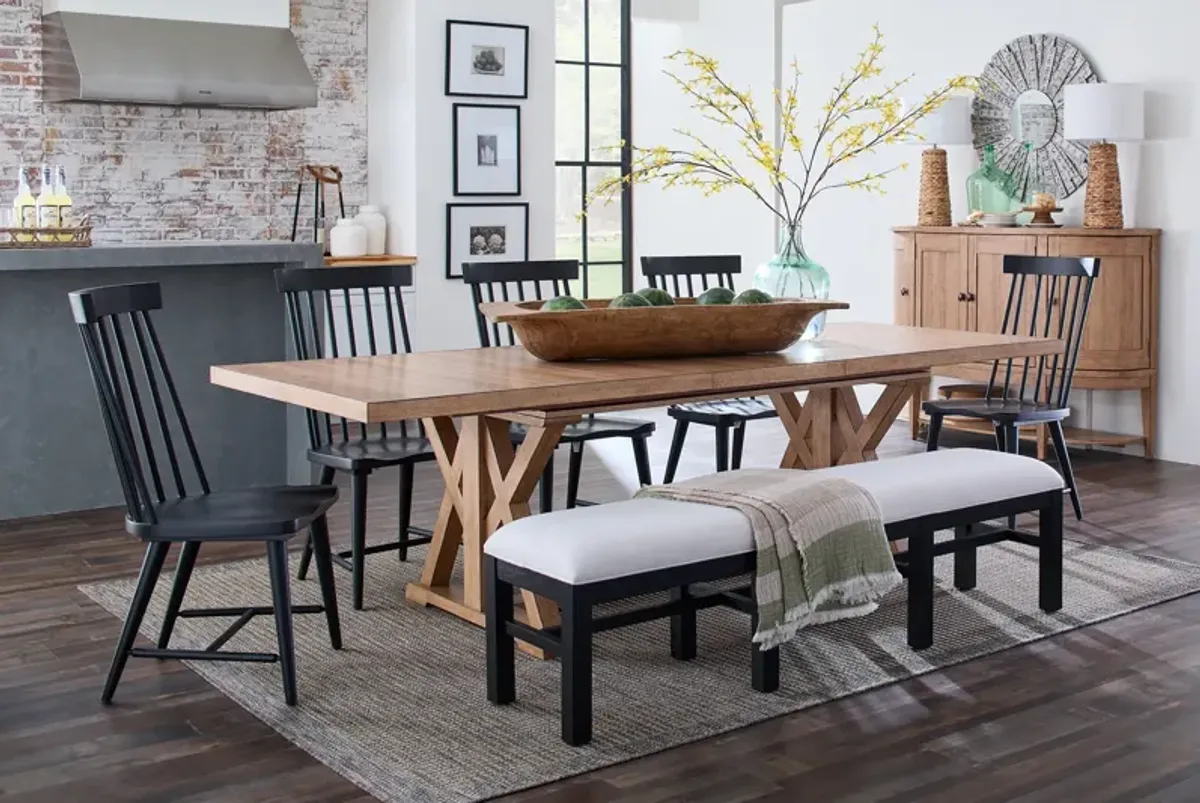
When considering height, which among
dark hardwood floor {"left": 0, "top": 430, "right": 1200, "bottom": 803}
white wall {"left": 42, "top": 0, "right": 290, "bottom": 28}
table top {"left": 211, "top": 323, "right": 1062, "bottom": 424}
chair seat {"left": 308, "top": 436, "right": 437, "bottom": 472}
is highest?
white wall {"left": 42, "top": 0, "right": 290, "bottom": 28}

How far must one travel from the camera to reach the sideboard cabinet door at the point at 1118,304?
21.5 ft

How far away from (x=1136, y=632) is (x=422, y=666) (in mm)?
1863

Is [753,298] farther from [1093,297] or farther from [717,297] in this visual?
[1093,297]

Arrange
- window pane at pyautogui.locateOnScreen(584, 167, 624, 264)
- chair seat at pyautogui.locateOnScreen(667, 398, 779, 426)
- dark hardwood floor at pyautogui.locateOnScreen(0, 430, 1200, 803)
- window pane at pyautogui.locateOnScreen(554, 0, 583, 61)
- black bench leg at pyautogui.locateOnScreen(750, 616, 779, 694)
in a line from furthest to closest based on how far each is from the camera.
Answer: window pane at pyautogui.locateOnScreen(584, 167, 624, 264), window pane at pyautogui.locateOnScreen(554, 0, 583, 61), chair seat at pyautogui.locateOnScreen(667, 398, 779, 426), black bench leg at pyautogui.locateOnScreen(750, 616, 779, 694), dark hardwood floor at pyautogui.locateOnScreen(0, 430, 1200, 803)

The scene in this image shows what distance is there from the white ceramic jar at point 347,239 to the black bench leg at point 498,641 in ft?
15.7

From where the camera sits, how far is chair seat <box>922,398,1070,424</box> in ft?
16.9

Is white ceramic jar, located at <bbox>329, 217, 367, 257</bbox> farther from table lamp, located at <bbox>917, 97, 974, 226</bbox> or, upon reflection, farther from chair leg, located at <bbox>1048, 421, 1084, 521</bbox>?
chair leg, located at <bbox>1048, 421, 1084, 521</bbox>

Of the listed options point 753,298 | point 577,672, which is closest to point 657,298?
point 753,298

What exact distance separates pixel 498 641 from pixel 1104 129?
4194 millimetres

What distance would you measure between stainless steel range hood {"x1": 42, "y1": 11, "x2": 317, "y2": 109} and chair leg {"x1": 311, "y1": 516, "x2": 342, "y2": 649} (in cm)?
405

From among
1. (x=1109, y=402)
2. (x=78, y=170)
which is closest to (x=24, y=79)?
(x=78, y=170)

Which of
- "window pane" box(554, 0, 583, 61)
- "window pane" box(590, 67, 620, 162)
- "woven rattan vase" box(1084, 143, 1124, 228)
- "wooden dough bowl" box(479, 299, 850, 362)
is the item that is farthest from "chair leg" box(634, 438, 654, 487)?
"window pane" box(554, 0, 583, 61)

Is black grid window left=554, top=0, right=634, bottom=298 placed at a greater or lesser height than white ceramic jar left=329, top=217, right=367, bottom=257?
greater

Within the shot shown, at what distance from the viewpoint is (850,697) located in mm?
3457
